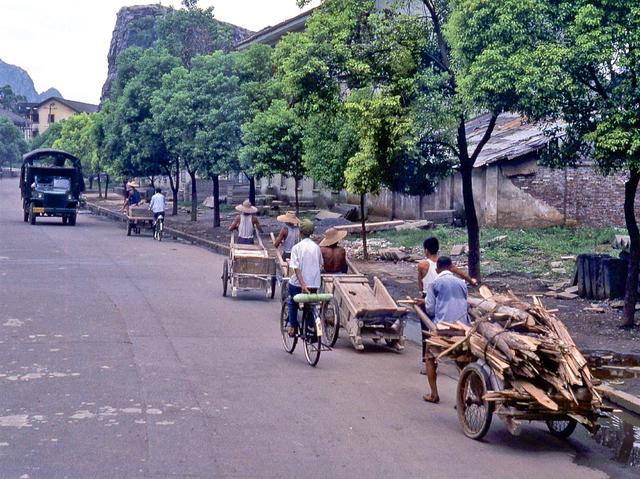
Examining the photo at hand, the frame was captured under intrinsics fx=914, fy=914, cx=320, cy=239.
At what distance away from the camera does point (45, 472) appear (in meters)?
6.62

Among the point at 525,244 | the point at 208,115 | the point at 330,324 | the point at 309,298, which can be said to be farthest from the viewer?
the point at 208,115

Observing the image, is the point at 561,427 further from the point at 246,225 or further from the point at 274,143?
the point at 274,143

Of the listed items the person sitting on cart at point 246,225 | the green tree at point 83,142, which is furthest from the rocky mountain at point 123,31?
the person sitting on cart at point 246,225

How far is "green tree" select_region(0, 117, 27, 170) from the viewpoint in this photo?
12838cm

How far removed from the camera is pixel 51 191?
37812mm

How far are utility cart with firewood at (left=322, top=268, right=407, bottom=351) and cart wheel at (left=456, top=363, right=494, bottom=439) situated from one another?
374 centimetres

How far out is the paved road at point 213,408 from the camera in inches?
282

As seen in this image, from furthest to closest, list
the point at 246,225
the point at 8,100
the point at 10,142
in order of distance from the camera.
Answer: the point at 8,100, the point at 10,142, the point at 246,225

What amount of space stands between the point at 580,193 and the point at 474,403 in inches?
900

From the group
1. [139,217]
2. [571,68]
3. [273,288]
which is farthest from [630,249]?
[139,217]

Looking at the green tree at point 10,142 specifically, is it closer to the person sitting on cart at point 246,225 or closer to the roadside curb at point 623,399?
the person sitting on cart at point 246,225

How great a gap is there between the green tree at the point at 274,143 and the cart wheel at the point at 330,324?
54.8ft

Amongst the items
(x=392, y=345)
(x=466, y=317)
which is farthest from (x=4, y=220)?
(x=466, y=317)

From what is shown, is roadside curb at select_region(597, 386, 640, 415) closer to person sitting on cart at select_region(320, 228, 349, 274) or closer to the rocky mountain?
person sitting on cart at select_region(320, 228, 349, 274)
